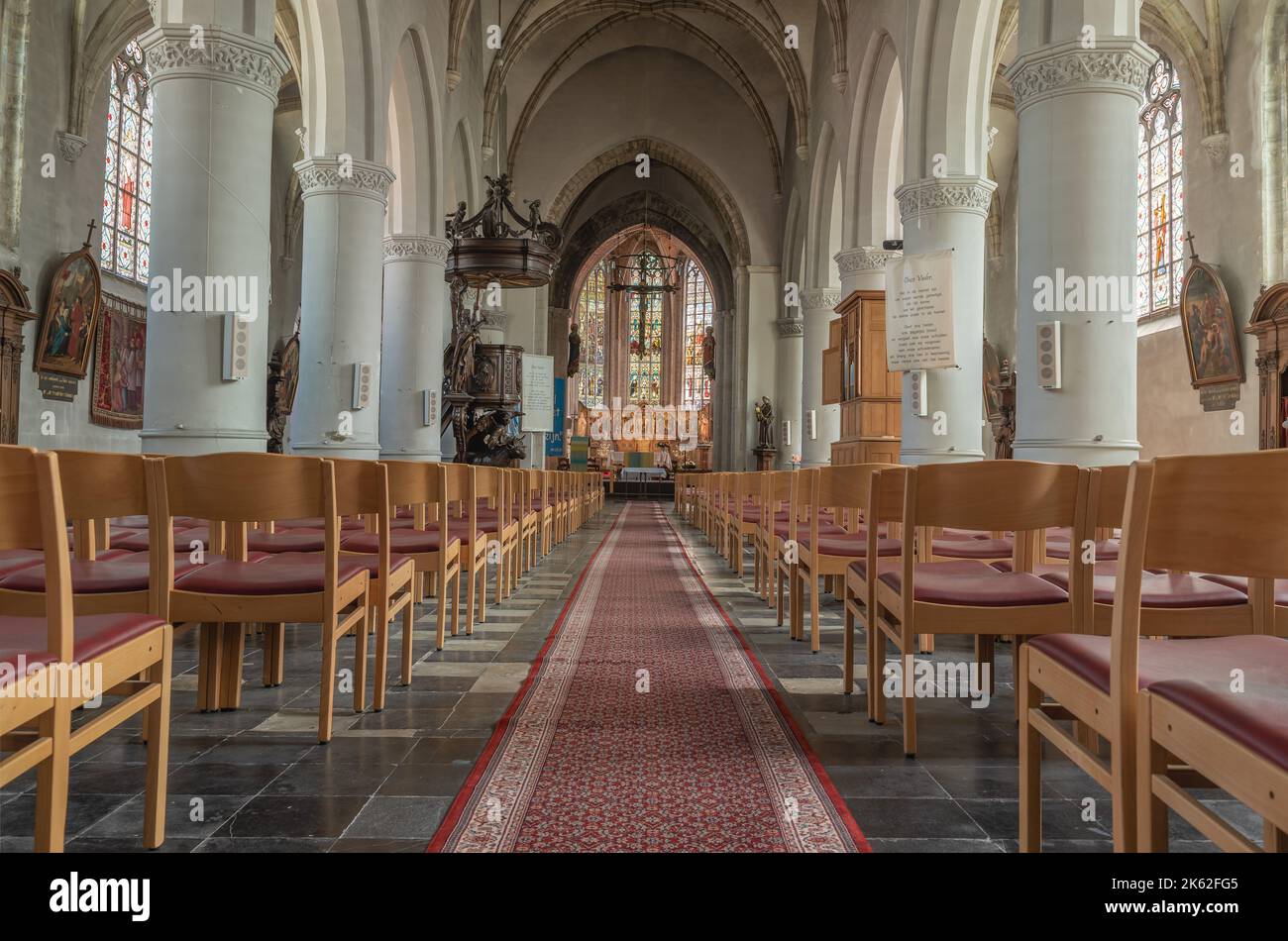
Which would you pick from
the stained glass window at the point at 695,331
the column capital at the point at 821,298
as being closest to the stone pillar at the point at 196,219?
the column capital at the point at 821,298

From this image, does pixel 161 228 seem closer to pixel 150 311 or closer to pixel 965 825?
pixel 150 311

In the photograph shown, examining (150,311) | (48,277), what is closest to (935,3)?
(150,311)

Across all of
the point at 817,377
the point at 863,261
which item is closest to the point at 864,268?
the point at 863,261

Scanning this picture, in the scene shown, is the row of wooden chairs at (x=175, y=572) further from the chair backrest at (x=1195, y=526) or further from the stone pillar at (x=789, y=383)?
the stone pillar at (x=789, y=383)

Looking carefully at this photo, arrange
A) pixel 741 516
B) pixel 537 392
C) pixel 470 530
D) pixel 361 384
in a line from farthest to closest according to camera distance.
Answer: pixel 537 392, pixel 361 384, pixel 741 516, pixel 470 530

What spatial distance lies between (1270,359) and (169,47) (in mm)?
12284

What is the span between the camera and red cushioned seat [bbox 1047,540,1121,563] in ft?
10.8

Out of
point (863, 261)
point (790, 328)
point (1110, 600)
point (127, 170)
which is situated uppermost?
point (127, 170)

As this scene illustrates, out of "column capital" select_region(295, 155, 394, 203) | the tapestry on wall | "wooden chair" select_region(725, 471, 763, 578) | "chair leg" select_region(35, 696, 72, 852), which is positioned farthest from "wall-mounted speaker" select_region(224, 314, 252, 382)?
the tapestry on wall

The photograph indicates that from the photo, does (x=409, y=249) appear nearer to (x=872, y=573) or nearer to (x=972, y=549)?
(x=972, y=549)

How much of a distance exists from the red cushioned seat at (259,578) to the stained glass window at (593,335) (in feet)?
106

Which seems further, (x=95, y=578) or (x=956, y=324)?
(x=956, y=324)

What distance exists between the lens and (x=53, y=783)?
1.47 metres

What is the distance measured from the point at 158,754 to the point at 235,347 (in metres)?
4.57
